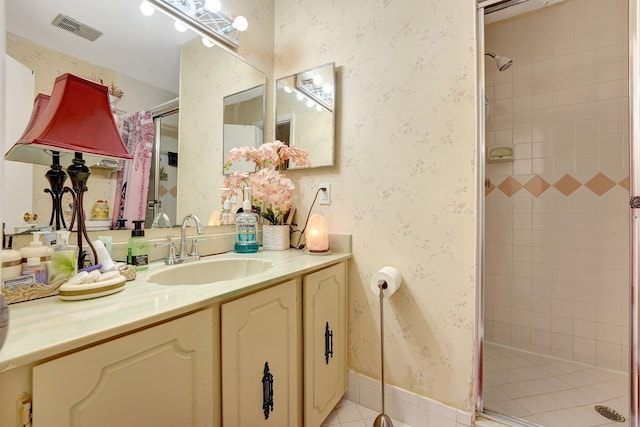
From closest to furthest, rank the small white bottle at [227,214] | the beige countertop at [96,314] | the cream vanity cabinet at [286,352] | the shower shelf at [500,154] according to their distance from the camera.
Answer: the beige countertop at [96,314] → the cream vanity cabinet at [286,352] → the small white bottle at [227,214] → the shower shelf at [500,154]

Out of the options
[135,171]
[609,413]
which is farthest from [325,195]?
[609,413]

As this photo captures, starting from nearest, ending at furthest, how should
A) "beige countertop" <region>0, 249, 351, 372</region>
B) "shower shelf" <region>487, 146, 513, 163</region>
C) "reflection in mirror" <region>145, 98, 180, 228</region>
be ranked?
"beige countertop" <region>0, 249, 351, 372</region> → "reflection in mirror" <region>145, 98, 180, 228</region> → "shower shelf" <region>487, 146, 513, 163</region>

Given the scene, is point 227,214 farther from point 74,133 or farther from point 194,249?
point 74,133

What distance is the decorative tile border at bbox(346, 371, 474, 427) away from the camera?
4.09 feet

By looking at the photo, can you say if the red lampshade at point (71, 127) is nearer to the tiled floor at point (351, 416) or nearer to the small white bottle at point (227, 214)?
the small white bottle at point (227, 214)

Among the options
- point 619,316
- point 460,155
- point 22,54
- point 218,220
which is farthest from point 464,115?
point 619,316

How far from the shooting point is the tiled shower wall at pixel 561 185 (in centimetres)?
178

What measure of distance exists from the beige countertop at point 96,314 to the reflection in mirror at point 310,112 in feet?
2.88

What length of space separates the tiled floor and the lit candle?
2.66ft

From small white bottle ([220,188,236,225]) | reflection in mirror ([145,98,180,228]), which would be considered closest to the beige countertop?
reflection in mirror ([145,98,180,228])

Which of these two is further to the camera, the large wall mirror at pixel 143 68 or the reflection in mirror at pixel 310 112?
the reflection in mirror at pixel 310 112

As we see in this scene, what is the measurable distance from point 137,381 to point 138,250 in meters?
0.57

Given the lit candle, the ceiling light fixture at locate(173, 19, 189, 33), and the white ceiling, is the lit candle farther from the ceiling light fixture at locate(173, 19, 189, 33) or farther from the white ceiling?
the ceiling light fixture at locate(173, 19, 189, 33)

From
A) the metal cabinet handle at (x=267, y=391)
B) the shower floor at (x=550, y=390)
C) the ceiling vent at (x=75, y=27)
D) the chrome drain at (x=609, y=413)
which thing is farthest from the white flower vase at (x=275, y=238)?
the chrome drain at (x=609, y=413)
